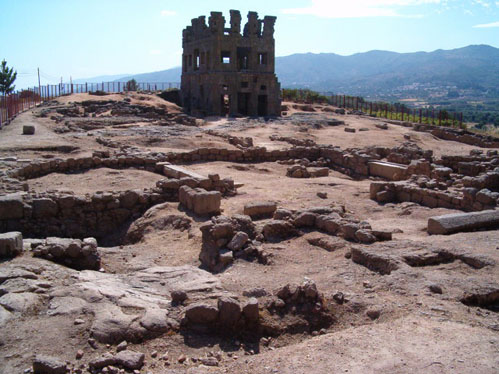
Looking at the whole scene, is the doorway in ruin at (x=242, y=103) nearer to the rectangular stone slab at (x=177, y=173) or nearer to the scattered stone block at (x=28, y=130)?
the scattered stone block at (x=28, y=130)

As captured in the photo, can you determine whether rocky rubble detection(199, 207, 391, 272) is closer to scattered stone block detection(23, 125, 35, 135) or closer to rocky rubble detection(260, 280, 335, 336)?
rocky rubble detection(260, 280, 335, 336)

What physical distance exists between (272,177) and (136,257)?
8057 mm

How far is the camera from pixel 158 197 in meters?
11.9

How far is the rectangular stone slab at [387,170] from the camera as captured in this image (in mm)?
15914

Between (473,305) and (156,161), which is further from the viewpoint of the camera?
(156,161)

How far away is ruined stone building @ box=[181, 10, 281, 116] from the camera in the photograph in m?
40.5

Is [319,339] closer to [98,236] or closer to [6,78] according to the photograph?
[98,236]

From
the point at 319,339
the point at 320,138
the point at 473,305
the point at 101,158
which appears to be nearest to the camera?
the point at 319,339

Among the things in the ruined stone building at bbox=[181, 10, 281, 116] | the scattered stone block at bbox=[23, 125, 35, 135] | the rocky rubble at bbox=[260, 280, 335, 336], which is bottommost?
the rocky rubble at bbox=[260, 280, 335, 336]

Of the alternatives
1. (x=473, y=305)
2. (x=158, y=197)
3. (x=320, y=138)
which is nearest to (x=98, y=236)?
(x=158, y=197)

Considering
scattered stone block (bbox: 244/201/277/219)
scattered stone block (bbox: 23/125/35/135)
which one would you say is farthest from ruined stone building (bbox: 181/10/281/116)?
scattered stone block (bbox: 244/201/277/219)

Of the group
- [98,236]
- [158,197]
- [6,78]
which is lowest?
[98,236]

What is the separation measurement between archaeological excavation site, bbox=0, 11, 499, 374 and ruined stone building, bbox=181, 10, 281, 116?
23983 millimetres

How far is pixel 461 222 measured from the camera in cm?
934
